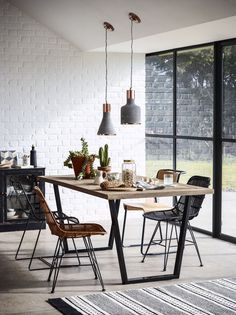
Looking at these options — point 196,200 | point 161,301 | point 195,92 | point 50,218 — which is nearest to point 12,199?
point 195,92

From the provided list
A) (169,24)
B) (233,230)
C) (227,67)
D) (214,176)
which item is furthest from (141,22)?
(233,230)

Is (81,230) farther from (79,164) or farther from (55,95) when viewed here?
(55,95)

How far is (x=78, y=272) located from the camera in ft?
21.8

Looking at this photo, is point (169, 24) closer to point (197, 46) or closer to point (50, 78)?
point (197, 46)

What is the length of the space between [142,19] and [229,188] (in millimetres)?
2126

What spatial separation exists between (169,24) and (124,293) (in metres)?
2.72

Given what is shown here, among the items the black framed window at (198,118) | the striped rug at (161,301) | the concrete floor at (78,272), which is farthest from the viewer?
the black framed window at (198,118)

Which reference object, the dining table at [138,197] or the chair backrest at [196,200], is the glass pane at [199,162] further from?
the dining table at [138,197]

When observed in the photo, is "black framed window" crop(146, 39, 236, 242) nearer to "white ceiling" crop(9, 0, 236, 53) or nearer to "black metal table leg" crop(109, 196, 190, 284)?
"white ceiling" crop(9, 0, 236, 53)

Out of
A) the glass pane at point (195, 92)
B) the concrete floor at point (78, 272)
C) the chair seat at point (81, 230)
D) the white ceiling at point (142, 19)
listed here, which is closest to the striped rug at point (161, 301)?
the concrete floor at point (78, 272)

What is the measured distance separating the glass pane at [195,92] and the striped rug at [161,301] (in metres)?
2.88

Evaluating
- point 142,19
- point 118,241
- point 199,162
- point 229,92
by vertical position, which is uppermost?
point 142,19

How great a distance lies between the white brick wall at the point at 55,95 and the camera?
908cm

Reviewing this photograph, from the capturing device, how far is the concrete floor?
18.8 ft
